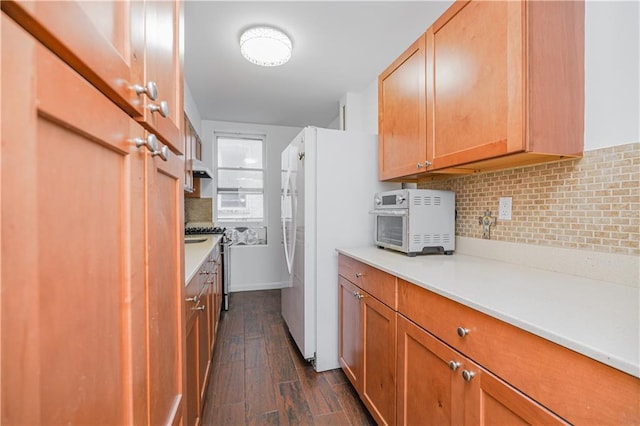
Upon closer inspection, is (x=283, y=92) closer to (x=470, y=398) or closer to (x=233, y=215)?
(x=233, y=215)

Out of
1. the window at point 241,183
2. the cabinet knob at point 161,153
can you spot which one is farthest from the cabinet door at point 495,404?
the window at point 241,183

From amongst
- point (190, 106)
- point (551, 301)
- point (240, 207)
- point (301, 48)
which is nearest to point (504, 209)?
point (551, 301)

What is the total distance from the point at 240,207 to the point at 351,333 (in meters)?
2.88

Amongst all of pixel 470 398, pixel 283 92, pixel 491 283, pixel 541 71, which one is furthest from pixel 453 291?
pixel 283 92

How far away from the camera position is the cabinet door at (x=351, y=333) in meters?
1.70

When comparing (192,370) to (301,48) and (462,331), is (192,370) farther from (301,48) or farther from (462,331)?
(301,48)

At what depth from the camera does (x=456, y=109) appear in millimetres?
1356

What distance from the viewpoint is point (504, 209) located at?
1.48 meters

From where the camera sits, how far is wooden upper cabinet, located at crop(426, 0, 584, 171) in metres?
1.05

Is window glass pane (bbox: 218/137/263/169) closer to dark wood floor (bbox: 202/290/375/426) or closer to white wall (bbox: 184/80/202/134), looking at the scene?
white wall (bbox: 184/80/202/134)

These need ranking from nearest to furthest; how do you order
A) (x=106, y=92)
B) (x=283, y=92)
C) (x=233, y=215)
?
(x=106, y=92) → (x=283, y=92) → (x=233, y=215)

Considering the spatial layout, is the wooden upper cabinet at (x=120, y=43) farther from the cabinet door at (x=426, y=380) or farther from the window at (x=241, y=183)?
the window at (x=241, y=183)

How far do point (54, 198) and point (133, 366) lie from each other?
0.38m

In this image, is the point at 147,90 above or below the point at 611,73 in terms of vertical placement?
below
